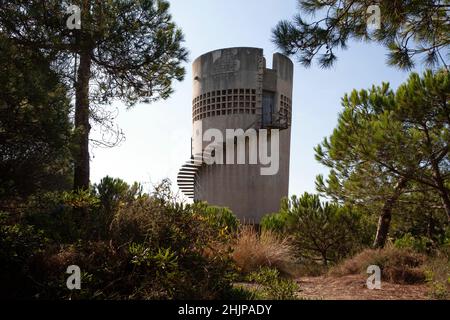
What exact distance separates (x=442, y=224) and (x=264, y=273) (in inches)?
370

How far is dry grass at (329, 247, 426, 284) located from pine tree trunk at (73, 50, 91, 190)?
5.48m

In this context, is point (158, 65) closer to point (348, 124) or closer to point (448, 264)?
point (348, 124)

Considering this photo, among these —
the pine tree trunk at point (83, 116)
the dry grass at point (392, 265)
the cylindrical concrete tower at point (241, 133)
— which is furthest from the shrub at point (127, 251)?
the cylindrical concrete tower at point (241, 133)

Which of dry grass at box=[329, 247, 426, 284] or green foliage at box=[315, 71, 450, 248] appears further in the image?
green foliage at box=[315, 71, 450, 248]

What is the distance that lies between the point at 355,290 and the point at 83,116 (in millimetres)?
5915

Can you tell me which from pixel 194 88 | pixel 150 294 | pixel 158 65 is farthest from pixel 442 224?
pixel 194 88

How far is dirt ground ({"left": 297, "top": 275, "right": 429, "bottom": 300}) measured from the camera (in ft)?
20.4

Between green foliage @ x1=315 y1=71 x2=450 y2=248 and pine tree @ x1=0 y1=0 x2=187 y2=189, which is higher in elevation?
pine tree @ x1=0 y1=0 x2=187 y2=189

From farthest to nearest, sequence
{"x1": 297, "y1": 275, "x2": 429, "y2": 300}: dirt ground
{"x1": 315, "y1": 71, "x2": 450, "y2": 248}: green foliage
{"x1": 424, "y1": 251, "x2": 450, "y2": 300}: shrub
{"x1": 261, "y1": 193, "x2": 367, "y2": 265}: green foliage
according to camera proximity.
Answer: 1. {"x1": 261, "y1": 193, "x2": 367, "y2": 265}: green foliage
2. {"x1": 315, "y1": 71, "x2": 450, "y2": 248}: green foliage
3. {"x1": 297, "y1": 275, "x2": 429, "y2": 300}: dirt ground
4. {"x1": 424, "y1": 251, "x2": 450, "y2": 300}: shrub

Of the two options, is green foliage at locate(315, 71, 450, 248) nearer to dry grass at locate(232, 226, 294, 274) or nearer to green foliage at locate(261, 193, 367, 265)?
green foliage at locate(261, 193, 367, 265)

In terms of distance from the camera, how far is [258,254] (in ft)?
28.2

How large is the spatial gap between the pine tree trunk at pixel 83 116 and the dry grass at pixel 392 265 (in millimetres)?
5484

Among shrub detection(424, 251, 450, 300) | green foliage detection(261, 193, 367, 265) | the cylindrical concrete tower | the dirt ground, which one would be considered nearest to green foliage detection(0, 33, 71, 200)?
the dirt ground

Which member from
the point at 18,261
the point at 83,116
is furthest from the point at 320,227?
the point at 18,261
